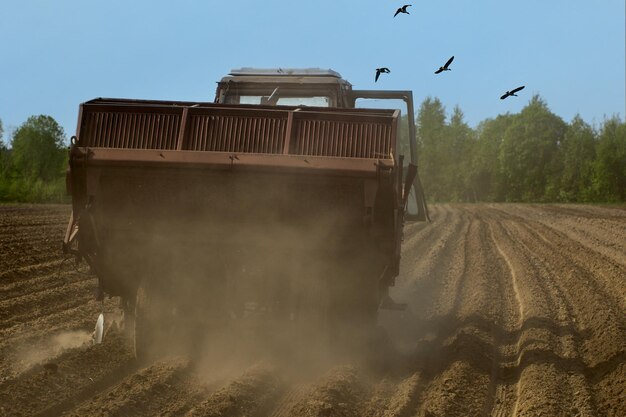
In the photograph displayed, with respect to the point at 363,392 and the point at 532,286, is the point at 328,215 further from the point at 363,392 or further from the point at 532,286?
the point at 532,286

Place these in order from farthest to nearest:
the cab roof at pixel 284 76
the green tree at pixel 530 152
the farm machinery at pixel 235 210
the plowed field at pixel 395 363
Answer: the green tree at pixel 530 152, the cab roof at pixel 284 76, the farm machinery at pixel 235 210, the plowed field at pixel 395 363

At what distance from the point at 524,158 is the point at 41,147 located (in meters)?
50.5

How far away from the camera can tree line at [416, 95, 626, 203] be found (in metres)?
71.2

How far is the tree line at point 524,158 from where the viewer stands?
71250 millimetres

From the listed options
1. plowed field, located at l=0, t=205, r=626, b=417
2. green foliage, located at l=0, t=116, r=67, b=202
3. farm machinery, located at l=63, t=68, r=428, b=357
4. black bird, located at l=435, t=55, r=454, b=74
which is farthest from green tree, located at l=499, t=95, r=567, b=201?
farm machinery, located at l=63, t=68, r=428, b=357

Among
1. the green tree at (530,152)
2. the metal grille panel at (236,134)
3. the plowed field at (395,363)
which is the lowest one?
the plowed field at (395,363)

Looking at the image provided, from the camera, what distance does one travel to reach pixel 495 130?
101 meters

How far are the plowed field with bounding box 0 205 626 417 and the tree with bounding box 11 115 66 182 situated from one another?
226ft

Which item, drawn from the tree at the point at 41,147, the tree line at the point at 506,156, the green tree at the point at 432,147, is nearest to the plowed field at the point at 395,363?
the tree line at the point at 506,156

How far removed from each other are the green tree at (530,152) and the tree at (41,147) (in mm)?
46593

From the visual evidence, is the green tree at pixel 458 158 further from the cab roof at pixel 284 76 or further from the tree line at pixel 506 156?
the cab roof at pixel 284 76

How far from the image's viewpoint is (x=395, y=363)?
7844 mm

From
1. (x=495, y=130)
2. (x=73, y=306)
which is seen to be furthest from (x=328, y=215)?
(x=495, y=130)

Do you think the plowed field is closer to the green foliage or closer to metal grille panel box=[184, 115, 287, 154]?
metal grille panel box=[184, 115, 287, 154]
